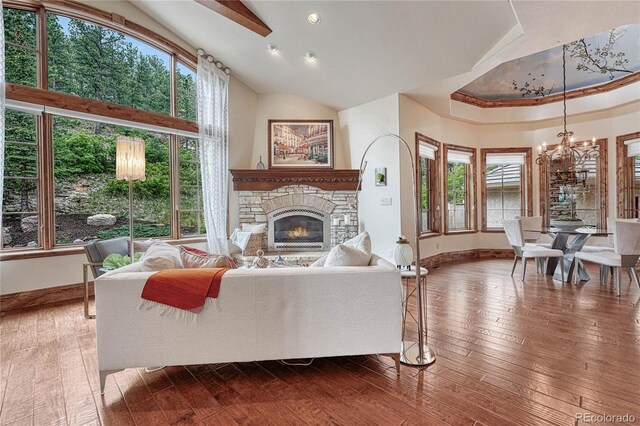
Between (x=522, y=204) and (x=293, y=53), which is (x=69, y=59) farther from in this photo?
(x=522, y=204)

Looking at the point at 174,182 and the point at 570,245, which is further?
the point at 174,182

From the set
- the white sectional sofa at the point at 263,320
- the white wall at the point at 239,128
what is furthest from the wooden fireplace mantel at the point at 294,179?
the white sectional sofa at the point at 263,320

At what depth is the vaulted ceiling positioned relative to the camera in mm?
3197

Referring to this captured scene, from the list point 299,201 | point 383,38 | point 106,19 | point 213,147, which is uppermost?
point 106,19

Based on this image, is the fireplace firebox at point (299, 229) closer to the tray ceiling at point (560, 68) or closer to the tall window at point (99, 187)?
the tall window at point (99, 187)

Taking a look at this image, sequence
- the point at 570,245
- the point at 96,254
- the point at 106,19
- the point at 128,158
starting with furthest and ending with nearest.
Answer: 1. the point at 570,245
2. the point at 106,19
3. the point at 96,254
4. the point at 128,158

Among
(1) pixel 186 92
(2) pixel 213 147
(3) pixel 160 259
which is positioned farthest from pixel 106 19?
(3) pixel 160 259

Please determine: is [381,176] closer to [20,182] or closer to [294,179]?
[294,179]

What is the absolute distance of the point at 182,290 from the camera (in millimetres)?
1885

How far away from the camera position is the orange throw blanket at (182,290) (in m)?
1.88

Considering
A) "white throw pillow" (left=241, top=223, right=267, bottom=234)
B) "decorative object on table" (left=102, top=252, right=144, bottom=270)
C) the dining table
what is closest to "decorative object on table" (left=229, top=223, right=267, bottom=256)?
"white throw pillow" (left=241, top=223, right=267, bottom=234)

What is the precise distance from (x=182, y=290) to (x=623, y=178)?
7.59 m

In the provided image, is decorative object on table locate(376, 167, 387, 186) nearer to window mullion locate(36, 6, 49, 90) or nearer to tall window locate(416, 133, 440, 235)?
tall window locate(416, 133, 440, 235)

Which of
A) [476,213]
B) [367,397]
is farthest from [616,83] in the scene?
[367,397]
